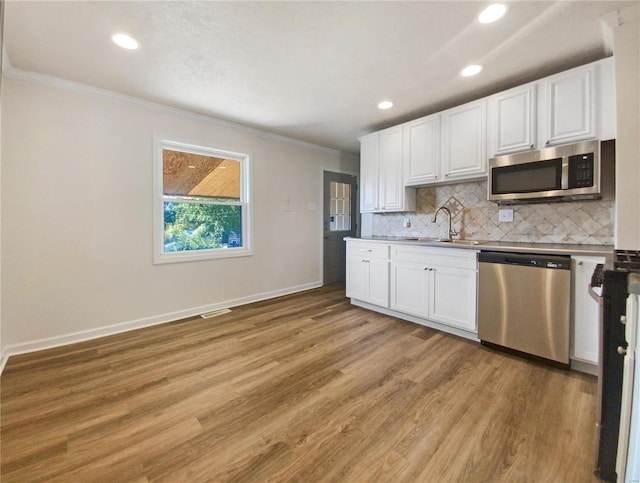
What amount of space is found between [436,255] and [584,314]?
3.79ft

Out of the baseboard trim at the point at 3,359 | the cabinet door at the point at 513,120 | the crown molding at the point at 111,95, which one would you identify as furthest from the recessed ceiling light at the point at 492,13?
the baseboard trim at the point at 3,359

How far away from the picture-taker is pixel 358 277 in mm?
3629

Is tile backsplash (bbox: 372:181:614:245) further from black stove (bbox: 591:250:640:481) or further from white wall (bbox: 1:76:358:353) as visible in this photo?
white wall (bbox: 1:76:358:353)

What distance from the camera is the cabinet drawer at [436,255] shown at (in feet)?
8.46

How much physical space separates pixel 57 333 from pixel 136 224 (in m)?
1.20

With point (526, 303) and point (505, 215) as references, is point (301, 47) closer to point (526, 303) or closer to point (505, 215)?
point (505, 215)

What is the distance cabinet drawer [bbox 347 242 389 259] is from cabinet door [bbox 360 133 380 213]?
0.59m

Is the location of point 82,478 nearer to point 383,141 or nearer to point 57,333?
point 57,333

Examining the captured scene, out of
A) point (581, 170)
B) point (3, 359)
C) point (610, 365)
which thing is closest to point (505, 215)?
point (581, 170)

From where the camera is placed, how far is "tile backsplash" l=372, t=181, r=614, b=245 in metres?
2.43

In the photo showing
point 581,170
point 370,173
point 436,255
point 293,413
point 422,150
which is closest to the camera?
point 293,413

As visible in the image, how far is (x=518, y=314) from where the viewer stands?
7.50 ft

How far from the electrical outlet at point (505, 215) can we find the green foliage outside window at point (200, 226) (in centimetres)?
317

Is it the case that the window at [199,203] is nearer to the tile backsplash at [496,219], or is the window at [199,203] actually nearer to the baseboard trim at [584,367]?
the tile backsplash at [496,219]
